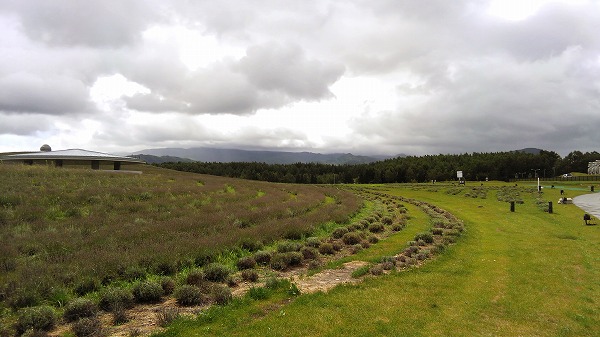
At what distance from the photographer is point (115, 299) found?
9672mm

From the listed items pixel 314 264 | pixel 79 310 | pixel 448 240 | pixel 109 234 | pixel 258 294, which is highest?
pixel 109 234

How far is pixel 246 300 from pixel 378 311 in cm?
387

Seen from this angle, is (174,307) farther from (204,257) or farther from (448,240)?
(448,240)

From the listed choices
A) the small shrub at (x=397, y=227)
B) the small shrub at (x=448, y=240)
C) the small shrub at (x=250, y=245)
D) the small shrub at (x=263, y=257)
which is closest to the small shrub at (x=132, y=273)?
the small shrub at (x=263, y=257)

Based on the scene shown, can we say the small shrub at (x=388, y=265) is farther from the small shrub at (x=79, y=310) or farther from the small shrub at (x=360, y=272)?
the small shrub at (x=79, y=310)

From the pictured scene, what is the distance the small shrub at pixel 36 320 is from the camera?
313 inches

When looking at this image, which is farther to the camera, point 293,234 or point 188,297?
point 293,234

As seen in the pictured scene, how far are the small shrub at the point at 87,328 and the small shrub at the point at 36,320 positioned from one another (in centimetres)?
70

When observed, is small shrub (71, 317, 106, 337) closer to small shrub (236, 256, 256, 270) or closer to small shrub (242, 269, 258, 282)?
small shrub (242, 269, 258, 282)

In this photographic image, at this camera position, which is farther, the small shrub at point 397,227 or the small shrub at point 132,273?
the small shrub at point 397,227

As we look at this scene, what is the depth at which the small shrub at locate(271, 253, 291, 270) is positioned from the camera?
14.8 meters

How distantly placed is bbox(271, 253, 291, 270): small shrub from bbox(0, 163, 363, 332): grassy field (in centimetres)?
179

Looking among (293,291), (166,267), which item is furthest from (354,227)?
(166,267)

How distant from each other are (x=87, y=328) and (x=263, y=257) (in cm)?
838
